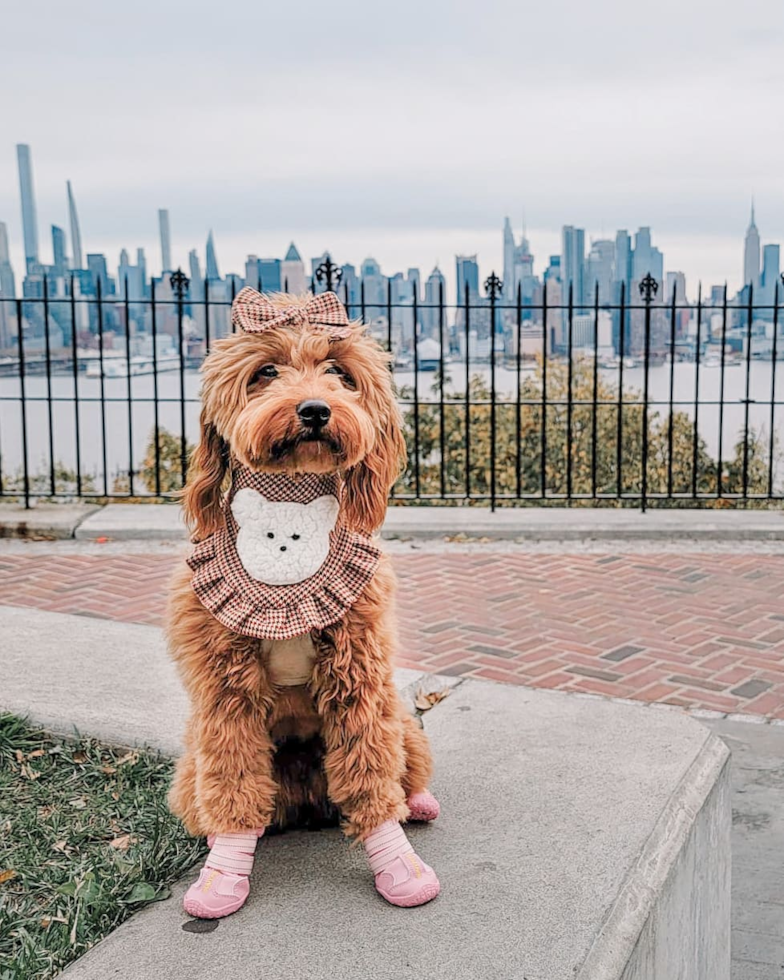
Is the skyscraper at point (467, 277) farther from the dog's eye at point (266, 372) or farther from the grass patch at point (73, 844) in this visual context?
the dog's eye at point (266, 372)

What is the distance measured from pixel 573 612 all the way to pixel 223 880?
3685 millimetres

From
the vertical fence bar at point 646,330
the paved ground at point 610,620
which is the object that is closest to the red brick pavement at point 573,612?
the paved ground at point 610,620

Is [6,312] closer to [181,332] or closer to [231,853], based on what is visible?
[181,332]

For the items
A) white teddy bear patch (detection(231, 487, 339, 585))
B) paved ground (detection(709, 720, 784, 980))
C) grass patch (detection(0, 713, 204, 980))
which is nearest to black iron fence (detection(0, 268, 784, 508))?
paved ground (detection(709, 720, 784, 980))

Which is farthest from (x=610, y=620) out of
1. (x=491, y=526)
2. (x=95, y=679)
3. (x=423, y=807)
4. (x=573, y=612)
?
(x=423, y=807)

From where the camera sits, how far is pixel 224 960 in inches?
81.3

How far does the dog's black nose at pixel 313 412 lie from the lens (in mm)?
1973

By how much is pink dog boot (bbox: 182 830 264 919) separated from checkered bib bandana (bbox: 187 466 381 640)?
0.47m

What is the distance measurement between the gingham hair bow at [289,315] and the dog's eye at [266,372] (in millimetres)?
74

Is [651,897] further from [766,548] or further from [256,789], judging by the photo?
[766,548]

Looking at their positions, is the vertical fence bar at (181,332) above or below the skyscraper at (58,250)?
below

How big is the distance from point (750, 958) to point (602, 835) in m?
0.93

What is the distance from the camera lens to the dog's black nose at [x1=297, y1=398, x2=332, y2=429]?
6.47ft

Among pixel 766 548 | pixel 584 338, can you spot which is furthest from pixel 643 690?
pixel 584 338
